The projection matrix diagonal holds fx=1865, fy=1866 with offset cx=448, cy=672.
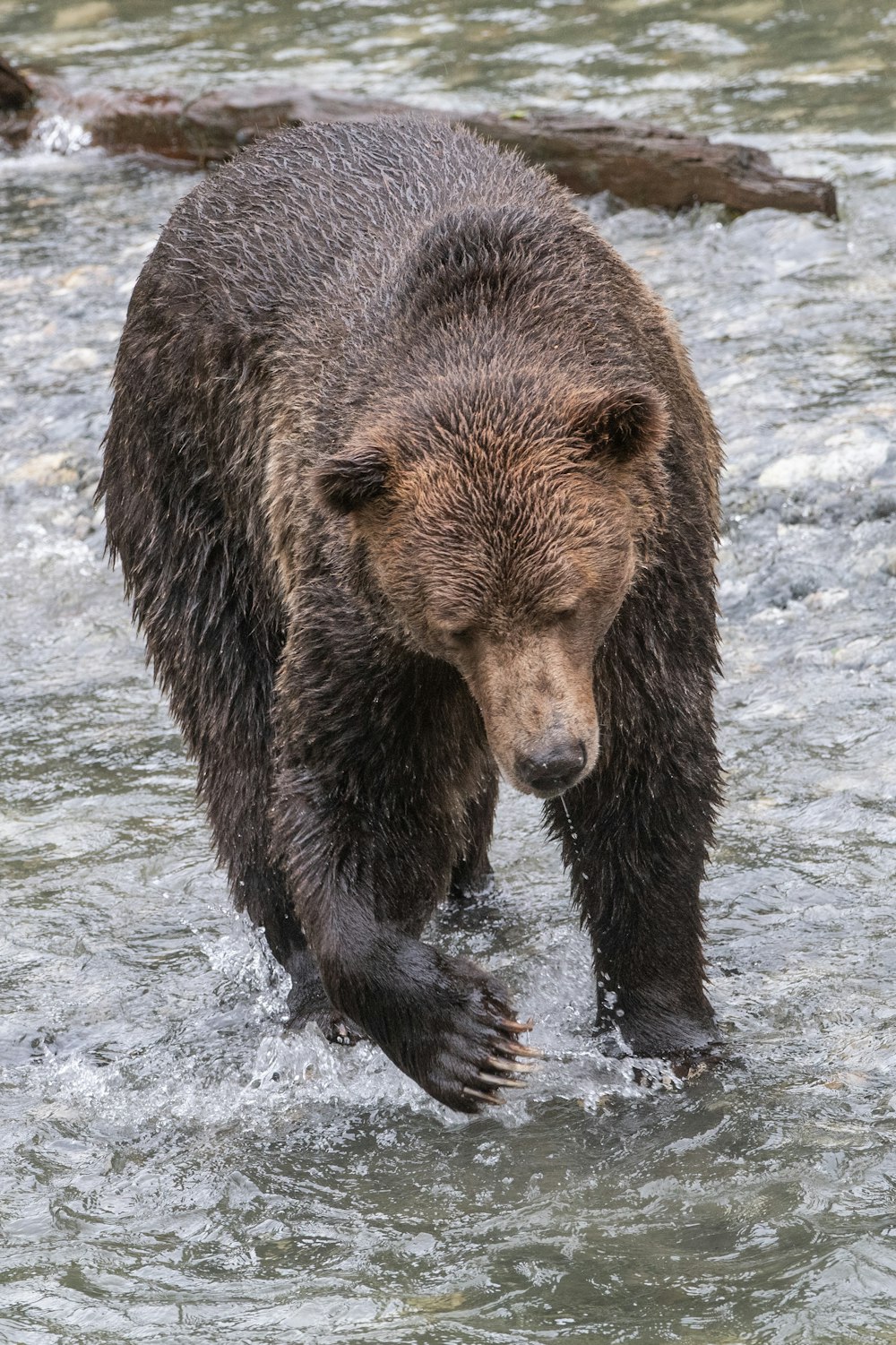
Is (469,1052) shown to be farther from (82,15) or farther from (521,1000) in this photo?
(82,15)

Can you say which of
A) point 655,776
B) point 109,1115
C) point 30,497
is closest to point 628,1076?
point 655,776

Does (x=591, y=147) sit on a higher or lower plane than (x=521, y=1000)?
higher

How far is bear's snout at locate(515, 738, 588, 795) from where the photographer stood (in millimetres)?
4328

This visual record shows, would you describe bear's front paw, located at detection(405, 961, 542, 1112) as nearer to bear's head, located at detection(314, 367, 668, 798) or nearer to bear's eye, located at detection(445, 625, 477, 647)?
bear's head, located at detection(314, 367, 668, 798)

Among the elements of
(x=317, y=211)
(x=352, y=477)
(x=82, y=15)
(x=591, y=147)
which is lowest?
(x=591, y=147)

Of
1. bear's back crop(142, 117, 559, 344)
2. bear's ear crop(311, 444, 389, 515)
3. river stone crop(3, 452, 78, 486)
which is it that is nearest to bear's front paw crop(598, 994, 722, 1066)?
bear's ear crop(311, 444, 389, 515)

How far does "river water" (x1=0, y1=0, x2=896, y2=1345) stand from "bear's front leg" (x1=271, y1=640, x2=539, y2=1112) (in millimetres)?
326

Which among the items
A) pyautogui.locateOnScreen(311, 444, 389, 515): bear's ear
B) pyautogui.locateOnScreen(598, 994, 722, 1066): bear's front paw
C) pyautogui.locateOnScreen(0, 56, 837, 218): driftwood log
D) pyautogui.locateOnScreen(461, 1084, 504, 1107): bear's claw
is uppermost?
pyautogui.locateOnScreen(311, 444, 389, 515): bear's ear

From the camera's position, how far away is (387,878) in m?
5.24

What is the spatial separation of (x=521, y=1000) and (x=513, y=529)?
7.48 feet

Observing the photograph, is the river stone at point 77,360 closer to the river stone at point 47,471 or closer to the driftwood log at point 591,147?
the river stone at point 47,471

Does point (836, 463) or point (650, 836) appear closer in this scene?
point (650, 836)

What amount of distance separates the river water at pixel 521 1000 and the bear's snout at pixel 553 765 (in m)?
1.20

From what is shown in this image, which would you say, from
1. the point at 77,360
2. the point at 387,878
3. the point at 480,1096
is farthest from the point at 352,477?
the point at 77,360
